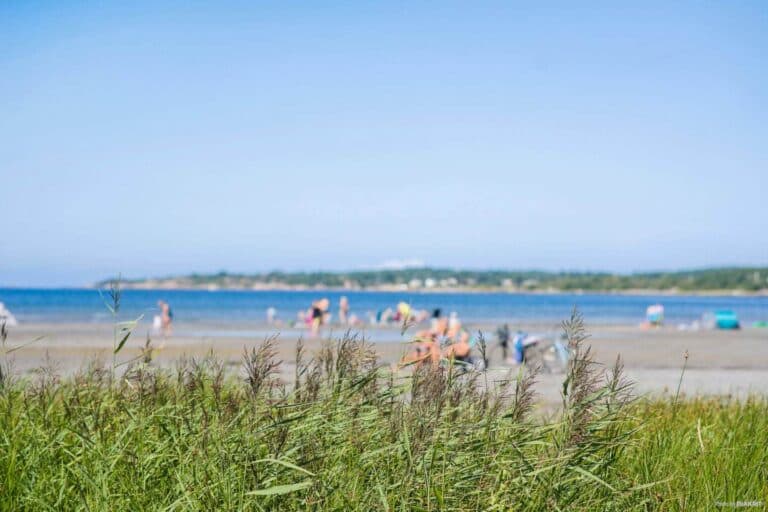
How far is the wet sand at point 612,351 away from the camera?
50.0ft

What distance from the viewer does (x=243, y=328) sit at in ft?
133

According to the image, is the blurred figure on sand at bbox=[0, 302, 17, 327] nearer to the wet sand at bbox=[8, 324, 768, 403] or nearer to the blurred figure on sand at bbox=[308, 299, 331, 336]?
the wet sand at bbox=[8, 324, 768, 403]

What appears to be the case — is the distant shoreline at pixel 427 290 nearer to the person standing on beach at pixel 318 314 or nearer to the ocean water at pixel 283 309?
the ocean water at pixel 283 309

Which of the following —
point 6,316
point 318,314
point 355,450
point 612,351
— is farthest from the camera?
point 318,314

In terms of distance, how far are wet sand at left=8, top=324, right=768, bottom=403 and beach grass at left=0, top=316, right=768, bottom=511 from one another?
1.35 m

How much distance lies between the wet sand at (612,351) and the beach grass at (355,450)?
53.1 inches

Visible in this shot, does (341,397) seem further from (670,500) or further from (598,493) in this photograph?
(670,500)

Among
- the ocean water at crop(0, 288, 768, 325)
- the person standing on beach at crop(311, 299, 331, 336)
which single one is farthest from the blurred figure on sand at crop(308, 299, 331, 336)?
the ocean water at crop(0, 288, 768, 325)

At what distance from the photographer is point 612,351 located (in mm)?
27297

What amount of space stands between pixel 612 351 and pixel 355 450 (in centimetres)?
2438

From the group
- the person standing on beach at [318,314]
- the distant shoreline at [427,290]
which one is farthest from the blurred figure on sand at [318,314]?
the distant shoreline at [427,290]

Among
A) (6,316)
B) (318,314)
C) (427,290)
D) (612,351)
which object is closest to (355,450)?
(6,316)

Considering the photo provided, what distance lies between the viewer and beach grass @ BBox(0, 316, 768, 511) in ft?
12.3

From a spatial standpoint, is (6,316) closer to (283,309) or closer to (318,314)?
(318,314)
